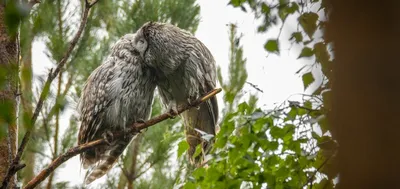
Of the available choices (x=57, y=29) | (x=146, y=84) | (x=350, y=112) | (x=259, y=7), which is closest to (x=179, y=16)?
(x=57, y=29)

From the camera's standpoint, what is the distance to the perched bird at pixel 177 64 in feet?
13.1

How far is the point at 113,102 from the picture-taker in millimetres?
4051

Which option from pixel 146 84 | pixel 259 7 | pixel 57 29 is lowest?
pixel 259 7

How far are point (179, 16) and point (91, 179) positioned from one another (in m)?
2.03

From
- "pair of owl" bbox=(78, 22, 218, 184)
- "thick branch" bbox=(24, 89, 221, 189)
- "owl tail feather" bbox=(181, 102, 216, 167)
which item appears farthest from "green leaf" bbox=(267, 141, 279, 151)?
"owl tail feather" bbox=(181, 102, 216, 167)

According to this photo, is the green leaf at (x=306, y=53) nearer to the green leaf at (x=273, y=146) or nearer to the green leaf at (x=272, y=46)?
the green leaf at (x=272, y=46)

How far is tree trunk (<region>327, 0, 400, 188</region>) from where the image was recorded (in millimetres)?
1028

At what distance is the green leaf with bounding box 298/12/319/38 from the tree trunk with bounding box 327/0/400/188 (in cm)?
121

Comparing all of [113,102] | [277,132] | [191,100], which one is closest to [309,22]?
[277,132]

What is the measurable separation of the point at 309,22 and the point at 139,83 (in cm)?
192

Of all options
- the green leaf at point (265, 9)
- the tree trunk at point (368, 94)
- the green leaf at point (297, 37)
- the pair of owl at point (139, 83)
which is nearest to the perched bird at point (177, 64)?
the pair of owl at point (139, 83)

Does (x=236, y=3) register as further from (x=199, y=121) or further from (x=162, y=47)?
(x=199, y=121)

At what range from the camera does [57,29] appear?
18.2 feet

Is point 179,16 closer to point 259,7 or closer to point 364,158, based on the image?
point 259,7
